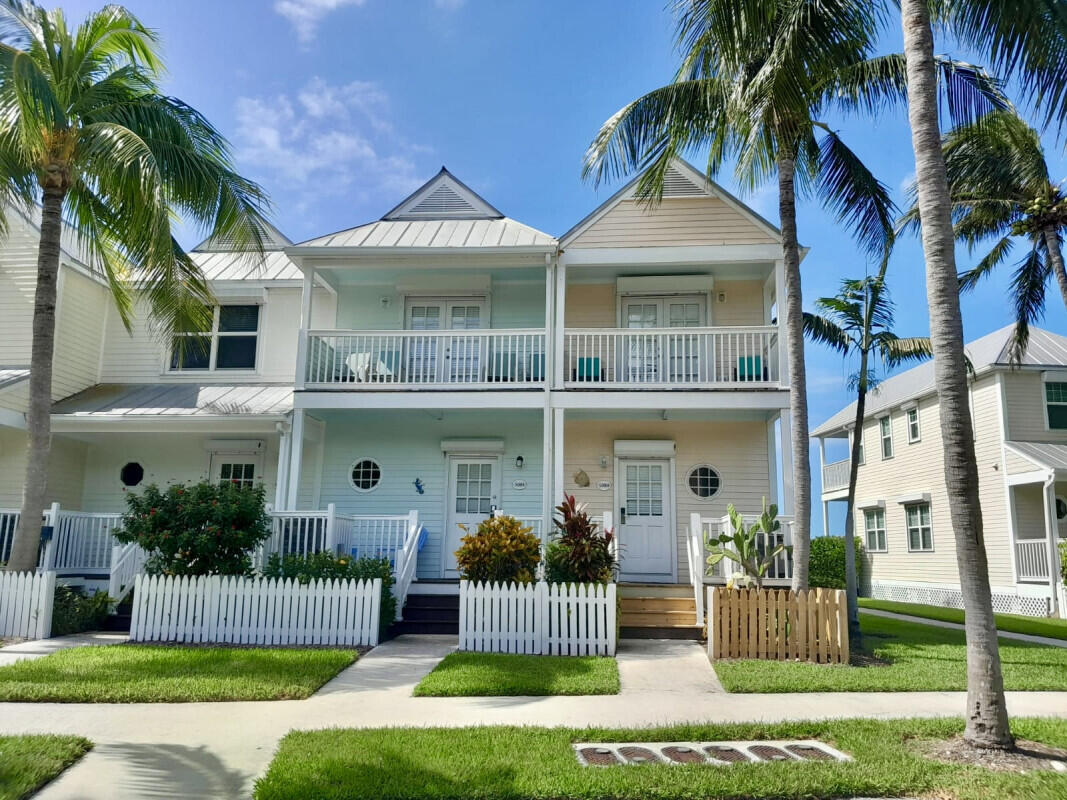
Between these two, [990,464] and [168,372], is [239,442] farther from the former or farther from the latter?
[990,464]

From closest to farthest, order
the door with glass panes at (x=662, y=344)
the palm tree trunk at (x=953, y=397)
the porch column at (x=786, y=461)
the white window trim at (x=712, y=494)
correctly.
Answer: the palm tree trunk at (x=953, y=397) → the porch column at (x=786, y=461) → the door with glass panes at (x=662, y=344) → the white window trim at (x=712, y=494)

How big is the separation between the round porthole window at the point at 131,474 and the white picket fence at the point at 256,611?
523 cm

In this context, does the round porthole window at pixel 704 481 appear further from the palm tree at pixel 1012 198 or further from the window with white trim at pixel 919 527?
the window with white trim at pixel 919 527

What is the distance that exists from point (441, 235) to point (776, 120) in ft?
22.1

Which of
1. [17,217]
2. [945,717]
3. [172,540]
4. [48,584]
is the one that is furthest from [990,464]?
[17,217]

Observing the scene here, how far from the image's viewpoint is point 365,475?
1418cm

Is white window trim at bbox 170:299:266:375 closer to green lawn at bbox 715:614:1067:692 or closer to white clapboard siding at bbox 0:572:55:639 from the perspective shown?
white clapboard siding at bbox 0:572:55:639

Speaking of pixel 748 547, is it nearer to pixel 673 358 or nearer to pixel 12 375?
pixel 673 358

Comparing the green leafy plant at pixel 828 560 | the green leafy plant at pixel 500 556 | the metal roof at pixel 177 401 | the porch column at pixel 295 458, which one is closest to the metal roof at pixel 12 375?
the metal roof at pixel 177 401

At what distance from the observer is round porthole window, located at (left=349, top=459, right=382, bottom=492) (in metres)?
14.1

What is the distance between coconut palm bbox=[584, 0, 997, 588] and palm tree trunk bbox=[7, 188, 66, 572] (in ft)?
25.4

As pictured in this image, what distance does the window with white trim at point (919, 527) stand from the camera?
2302 centimetres

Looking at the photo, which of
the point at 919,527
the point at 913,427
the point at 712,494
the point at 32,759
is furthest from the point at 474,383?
the point at 919,527

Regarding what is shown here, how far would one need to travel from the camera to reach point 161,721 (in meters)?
6.08
